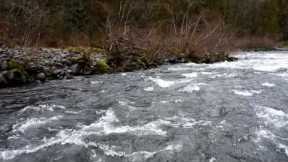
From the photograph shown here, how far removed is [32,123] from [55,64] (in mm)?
5171

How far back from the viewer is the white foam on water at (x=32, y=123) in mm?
5180

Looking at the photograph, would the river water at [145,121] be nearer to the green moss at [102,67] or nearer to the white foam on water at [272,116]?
the white foam on water at [272,116]

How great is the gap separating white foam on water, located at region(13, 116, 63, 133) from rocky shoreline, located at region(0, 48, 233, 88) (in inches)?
133

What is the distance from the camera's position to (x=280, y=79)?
31.2ft

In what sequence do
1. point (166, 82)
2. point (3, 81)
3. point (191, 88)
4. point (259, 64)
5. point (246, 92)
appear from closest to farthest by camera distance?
point (246, 92) → point (191, 88) → point (3, 81) → point (166, 82) → point (259, 64)

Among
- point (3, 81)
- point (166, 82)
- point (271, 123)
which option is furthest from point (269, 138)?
point (3, 81)

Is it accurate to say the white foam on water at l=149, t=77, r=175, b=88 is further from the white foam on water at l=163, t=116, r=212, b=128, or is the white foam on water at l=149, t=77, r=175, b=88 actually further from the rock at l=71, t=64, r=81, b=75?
the white foam on water at l=163, t=116, r=212, b=128

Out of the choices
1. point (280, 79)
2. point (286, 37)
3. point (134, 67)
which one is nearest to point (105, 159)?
point (280, 79)

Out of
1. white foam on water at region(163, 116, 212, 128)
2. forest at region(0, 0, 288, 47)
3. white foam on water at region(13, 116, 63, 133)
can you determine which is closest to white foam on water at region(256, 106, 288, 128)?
white foam on water at region(163, 116, 212, 128)

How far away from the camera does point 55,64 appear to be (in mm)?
10367

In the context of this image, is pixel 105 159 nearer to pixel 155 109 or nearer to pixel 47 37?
pixel 155 109

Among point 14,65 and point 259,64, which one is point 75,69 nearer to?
point 14,65

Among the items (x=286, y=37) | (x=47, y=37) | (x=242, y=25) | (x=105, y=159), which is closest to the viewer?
(x=105, y=159)

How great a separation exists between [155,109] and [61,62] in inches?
206
